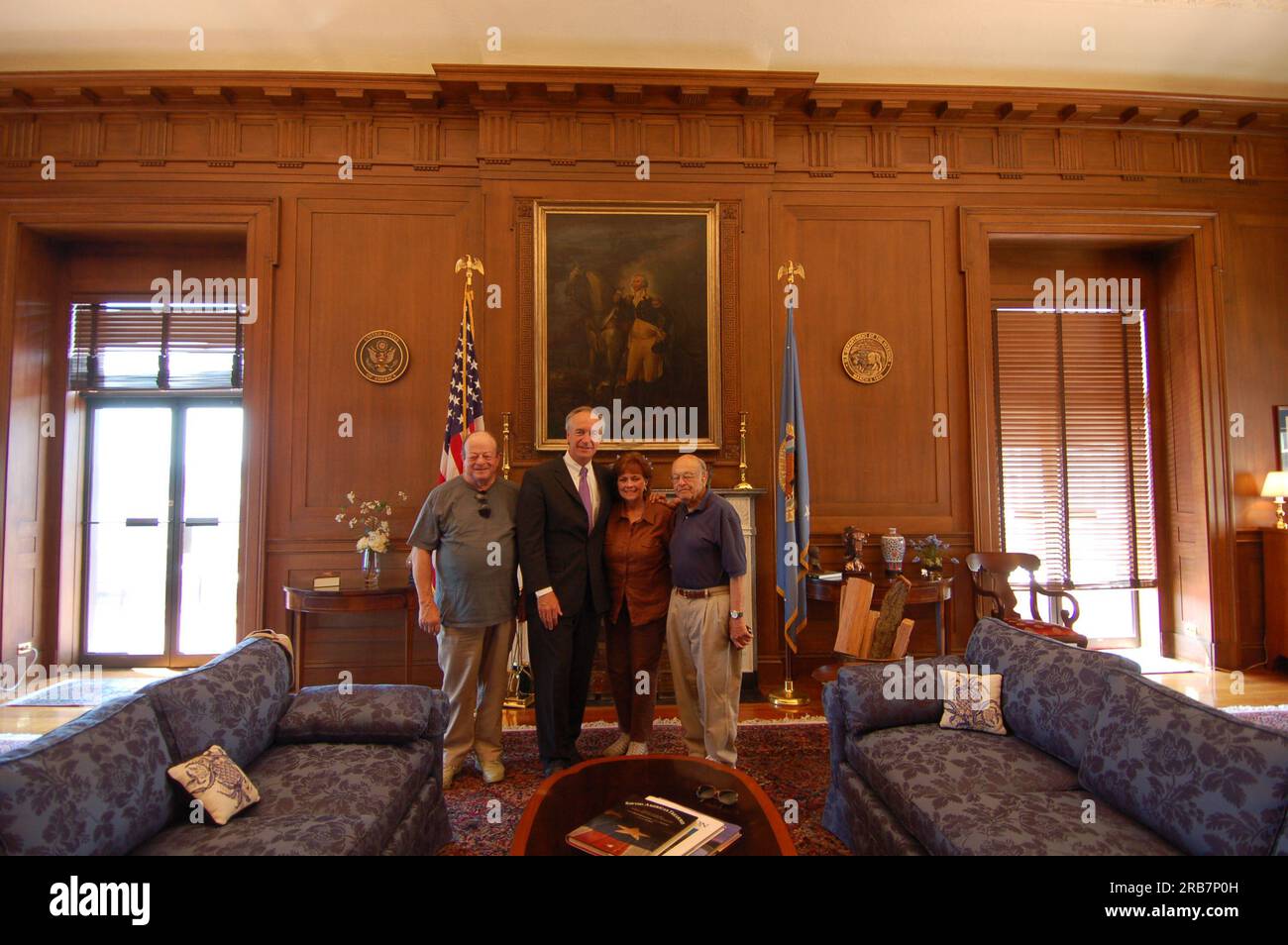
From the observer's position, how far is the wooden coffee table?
1.65 metres

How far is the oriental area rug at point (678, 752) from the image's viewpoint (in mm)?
2502

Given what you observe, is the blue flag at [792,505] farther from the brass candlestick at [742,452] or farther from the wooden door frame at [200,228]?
the wooden door frame at [200,228]

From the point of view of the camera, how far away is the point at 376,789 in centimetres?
201

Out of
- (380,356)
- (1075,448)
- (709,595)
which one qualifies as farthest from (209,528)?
(1075,448)

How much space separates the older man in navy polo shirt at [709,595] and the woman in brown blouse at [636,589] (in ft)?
0.34

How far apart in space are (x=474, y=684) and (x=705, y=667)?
1152 millimetres

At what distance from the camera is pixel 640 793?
1.94 meters

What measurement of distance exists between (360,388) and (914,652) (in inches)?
193

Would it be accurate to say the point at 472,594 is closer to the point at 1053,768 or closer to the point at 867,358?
the point at 1053,768

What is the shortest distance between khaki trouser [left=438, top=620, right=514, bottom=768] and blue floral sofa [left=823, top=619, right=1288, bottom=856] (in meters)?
1.59

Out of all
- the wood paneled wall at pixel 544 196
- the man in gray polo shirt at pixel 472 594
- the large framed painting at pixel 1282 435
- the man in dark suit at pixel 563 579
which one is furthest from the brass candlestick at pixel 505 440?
the large framed painting at pixel 1282 435

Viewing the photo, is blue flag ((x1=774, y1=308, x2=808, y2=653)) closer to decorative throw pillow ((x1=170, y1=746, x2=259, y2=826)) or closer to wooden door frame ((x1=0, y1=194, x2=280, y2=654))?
decorative throw pillow ((x1=170, y1=746, x2=259, y2=826))

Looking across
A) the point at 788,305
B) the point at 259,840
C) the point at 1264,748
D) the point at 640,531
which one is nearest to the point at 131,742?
the point at 259,840

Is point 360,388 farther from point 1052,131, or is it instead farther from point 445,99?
point 1052,131
